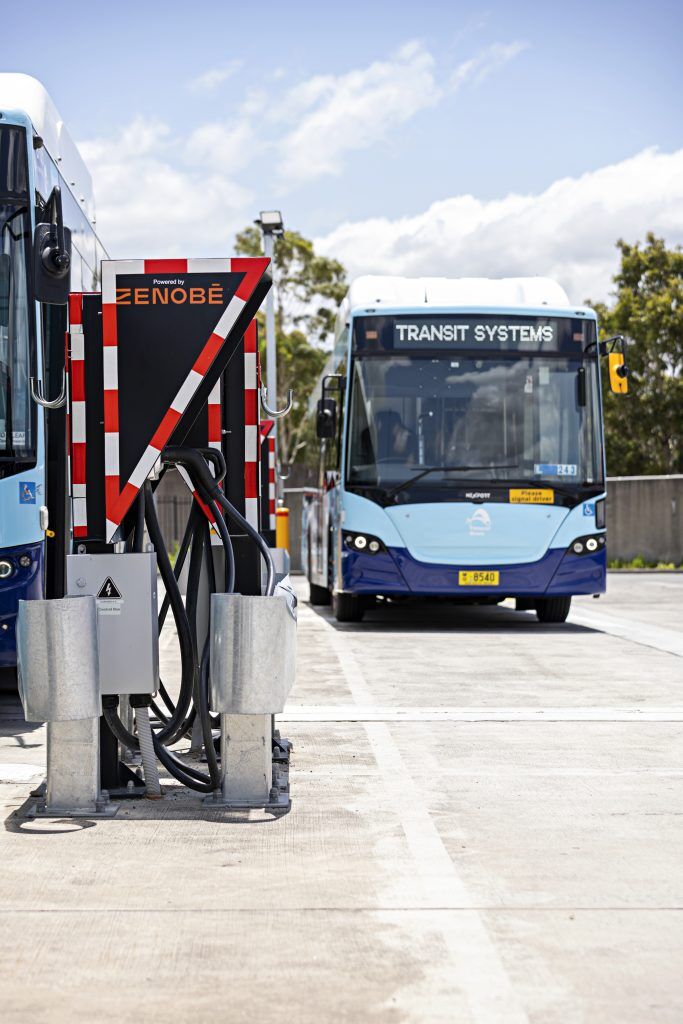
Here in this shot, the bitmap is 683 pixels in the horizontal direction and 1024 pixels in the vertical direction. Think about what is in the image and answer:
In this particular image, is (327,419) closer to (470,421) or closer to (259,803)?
(470,421)

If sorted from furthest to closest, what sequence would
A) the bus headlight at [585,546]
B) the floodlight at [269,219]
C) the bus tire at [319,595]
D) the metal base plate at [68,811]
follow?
1. the floodlight at [269,219]
2. the bus tire at [319,595]
3. the bus headlight at [585,546]
4. the metal base plate at [68,811]

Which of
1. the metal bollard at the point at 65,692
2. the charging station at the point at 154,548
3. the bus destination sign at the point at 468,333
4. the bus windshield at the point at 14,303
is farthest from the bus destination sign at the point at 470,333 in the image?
the metal bollard at the point at 65,692

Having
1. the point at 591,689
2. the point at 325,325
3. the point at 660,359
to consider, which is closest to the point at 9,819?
the point at 591,689

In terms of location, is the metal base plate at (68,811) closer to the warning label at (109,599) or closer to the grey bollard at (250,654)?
the grey bollard at (250,654)

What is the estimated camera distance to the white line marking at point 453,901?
12.3 feet

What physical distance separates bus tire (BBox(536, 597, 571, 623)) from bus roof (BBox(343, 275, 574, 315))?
325 cm

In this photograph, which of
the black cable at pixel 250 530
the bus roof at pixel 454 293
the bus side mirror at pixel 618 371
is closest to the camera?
the black cable at pixel 250 530

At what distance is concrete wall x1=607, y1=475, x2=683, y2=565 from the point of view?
30703mm

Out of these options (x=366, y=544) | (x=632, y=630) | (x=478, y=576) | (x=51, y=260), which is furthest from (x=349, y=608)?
(x=51, y=260)

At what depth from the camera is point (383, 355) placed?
15.5 meters

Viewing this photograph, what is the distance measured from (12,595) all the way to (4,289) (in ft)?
6.14

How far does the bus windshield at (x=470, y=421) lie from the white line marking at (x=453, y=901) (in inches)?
303

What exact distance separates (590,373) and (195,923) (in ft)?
39.0

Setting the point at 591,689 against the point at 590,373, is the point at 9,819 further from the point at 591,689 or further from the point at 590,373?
the point at 590,373
